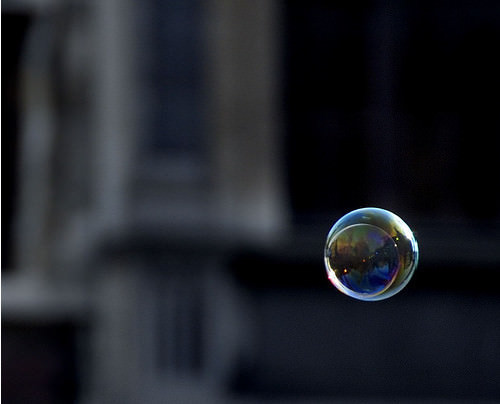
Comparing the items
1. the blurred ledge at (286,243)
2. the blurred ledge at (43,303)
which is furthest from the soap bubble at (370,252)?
the blurred ledge at (43,303)

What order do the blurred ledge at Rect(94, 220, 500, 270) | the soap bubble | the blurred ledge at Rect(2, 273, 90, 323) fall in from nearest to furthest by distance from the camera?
1. the soap bubble
2. the blurred ledge at Rect(94, 220, 500, 270)
3. the blurred ledge at Rect(2, 273, 90, 323)

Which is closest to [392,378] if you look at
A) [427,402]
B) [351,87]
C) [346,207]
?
[427,402]

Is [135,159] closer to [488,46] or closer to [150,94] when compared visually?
[150,94]

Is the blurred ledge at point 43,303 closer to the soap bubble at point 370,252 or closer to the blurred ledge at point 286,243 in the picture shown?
the blurred ledge at point 286,243

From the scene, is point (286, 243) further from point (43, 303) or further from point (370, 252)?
point (370, 252)

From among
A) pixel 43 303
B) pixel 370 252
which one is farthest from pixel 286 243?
pixel 370 252

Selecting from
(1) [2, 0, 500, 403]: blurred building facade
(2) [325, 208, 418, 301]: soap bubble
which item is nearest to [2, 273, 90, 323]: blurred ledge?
(1) [2, 0, 500, 403]: blurred building facade

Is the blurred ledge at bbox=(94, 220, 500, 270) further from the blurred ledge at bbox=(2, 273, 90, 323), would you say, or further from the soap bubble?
the soap bubble
